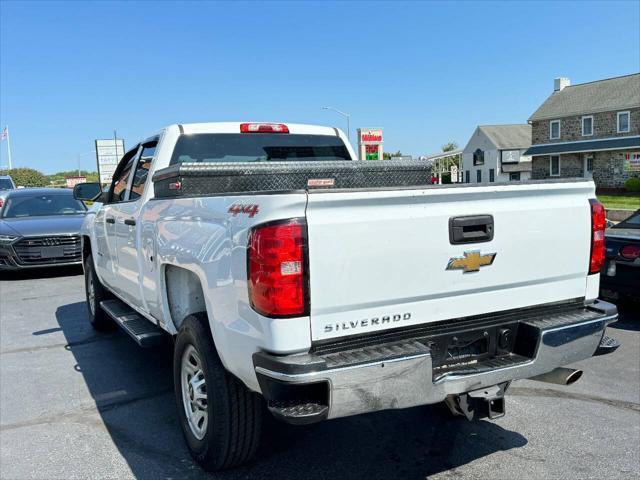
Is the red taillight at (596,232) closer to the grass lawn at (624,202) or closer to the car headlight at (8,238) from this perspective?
the car headlight at (8,238)

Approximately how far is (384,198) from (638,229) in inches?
231

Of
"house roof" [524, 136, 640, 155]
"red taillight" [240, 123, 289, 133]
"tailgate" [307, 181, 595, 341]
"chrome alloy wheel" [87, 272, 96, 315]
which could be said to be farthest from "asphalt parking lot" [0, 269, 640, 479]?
"house roof" [524, 136, 640, 155]

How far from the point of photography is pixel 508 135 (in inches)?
2309

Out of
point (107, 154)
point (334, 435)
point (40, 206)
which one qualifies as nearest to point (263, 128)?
point (334, 435)

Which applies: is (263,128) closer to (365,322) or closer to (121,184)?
(121,184)

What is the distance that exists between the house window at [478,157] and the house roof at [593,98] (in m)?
11.7

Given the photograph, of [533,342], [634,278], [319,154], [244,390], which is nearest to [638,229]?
[634,278]

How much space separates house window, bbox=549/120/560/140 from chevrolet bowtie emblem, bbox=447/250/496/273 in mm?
46950

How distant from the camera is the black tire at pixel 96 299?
6.53 meters

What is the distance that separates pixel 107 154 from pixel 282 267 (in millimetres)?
37271

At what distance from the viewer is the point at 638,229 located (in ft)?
24.0

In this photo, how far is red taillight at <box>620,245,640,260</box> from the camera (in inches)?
260

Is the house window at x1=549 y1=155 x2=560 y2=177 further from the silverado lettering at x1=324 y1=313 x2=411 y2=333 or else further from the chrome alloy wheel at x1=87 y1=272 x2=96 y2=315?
the silverado lettering at x1=324 y1=313 x2=411 y2=333

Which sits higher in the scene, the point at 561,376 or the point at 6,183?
the point at 6,183
